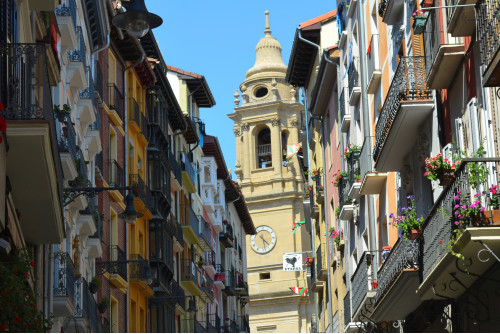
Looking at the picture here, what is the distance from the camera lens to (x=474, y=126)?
19.5 metres

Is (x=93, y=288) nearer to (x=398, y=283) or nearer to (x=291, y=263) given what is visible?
(x=398, y=283)

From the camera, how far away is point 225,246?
64.1 meters

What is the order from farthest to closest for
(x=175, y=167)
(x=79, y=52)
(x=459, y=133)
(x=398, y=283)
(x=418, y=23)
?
(x=175, y=167)
(x=79, y=52)
(x=398, y=283)
(x=418, y=23)
(x=459, y=133)

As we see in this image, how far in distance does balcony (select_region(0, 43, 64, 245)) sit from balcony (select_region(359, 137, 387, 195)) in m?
13.8

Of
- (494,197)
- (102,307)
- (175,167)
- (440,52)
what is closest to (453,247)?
(494,197)

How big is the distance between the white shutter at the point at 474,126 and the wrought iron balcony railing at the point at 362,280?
903 centimetres

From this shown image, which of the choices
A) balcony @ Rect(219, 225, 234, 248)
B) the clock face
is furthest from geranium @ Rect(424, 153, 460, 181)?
the clock face

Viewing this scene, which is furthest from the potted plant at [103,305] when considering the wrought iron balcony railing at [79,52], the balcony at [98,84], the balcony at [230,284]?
the balcony at [230,284]

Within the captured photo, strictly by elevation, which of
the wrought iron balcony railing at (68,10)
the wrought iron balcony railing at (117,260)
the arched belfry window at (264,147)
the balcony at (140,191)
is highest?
the arched belfry window at (264,147)

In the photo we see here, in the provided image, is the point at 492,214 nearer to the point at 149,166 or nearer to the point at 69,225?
the point at 69,225

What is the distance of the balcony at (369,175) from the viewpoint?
30172 mm

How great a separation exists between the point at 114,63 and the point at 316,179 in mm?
13068

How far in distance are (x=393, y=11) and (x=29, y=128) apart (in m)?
12.9

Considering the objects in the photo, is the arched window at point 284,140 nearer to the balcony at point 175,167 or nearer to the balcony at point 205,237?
the balcony at point 205,237
